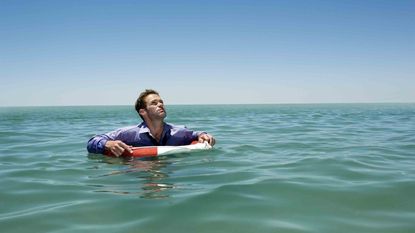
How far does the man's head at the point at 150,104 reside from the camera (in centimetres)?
889

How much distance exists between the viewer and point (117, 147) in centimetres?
838

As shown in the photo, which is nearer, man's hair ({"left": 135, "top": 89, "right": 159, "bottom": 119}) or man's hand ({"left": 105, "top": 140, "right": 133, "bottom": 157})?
man's hand ({"left": 105, "top": 140, "right": 133, "bottom": 157})

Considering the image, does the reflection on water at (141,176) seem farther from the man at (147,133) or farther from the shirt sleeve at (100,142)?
the man at (147,133)

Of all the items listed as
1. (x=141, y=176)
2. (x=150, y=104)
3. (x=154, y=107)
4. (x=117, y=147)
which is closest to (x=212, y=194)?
(x=141, y=176)

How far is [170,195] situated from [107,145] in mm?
3902

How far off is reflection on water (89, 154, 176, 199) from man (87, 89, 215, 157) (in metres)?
0.34

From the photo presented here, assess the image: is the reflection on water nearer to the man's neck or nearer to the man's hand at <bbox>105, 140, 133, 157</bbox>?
the man's hand at <bbox>105, 140, 133, 157</bbox>

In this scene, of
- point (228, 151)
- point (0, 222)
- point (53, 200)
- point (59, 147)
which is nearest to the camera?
point (0, 222)

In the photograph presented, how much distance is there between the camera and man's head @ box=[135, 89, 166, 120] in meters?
8.89

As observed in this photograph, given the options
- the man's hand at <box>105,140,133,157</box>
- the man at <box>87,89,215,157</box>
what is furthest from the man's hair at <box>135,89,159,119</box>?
the man's hand at <box>105,140,133,157</box>

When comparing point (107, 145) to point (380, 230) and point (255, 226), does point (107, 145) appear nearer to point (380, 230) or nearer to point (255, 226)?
point (255, 226)

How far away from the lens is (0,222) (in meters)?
4.05

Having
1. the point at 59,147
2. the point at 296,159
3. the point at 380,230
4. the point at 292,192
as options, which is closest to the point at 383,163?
the point at 296,159

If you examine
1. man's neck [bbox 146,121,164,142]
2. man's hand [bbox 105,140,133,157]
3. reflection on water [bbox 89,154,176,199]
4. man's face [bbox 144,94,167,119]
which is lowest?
reflection on water [bbox 89,154,176,199]
